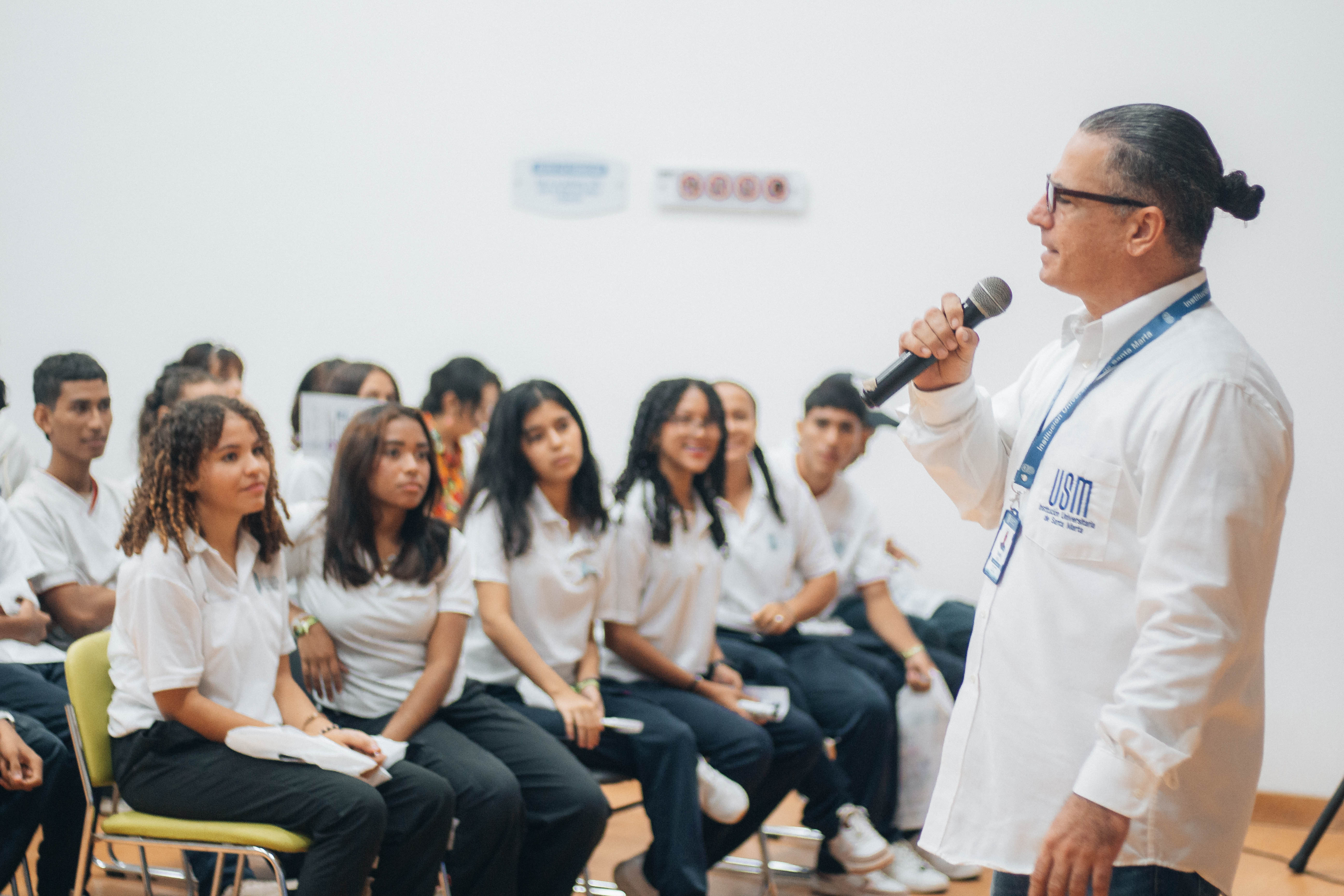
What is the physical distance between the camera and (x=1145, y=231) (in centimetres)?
124

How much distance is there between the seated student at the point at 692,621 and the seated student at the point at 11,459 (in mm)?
1803

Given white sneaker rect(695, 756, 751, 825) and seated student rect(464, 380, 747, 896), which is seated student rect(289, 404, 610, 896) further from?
white sneaker rect(695, 756, 751, 825)

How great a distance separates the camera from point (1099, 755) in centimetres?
111

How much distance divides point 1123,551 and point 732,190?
3189 millimetres

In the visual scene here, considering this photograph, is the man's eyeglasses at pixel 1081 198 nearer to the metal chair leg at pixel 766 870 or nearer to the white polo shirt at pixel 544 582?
the white polo shirt at pixel 544 582

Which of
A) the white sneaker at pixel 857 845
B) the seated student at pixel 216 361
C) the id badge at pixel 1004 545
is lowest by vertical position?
the white sneaker at pixel 857 845

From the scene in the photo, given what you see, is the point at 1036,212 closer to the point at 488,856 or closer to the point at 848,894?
the point at 488,856

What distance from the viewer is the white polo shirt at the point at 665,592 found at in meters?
2.85

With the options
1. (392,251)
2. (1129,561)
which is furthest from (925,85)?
(1129,561)

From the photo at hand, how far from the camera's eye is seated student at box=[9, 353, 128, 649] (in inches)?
107

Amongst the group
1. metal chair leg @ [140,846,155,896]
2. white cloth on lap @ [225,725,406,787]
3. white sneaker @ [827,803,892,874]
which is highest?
white cloth on lap @ [225,725,406,787]

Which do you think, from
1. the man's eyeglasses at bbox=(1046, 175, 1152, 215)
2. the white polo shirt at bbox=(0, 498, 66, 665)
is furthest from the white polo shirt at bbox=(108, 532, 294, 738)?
the man's eyeglasses at bbox=(1046, 175, 1152, 215)

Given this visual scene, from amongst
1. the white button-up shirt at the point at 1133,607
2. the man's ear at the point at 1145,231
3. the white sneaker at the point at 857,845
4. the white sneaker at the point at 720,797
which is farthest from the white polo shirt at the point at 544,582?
the man's ear at the point at 1145,231

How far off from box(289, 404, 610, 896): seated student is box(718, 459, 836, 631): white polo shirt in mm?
901
